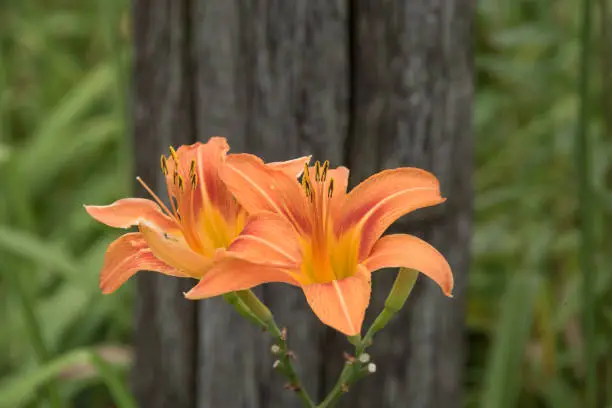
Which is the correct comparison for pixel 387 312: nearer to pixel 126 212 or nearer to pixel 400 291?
pixel 400 291

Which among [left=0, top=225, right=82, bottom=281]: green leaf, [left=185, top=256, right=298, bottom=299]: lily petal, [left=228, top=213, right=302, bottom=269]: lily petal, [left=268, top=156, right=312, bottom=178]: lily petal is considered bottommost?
[left=0, top=225, right=82, bottom=281]: green leaf

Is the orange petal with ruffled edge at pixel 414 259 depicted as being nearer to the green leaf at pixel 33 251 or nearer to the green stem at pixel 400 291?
the green stem at pixel 400 291

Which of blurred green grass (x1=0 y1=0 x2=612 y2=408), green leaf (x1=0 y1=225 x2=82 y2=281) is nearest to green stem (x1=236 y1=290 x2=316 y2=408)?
blurred green grass (x1=0 y1=0 x2=612 y2=408)

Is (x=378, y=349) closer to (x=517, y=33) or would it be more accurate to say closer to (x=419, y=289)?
(x=419, y=289)

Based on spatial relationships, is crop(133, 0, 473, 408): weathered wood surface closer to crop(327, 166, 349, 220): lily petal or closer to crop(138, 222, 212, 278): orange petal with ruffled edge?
crop(327, 166, 349, 220): lily petal

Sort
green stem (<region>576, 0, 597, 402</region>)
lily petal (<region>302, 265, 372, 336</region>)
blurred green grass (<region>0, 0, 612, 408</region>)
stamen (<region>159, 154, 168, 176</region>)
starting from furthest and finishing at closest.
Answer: blurred green grass (<region>0, 0, 612, 408</region>), green stem (<region>576, 0, 597, 402</region>), stamen (<region>159, 154, 168, 176</region>), lily petal (<region>302, 265, 372, 336</region>)

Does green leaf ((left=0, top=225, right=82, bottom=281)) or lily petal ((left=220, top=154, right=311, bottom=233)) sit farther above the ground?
lily petal ((left=220, top=154, right=311, bottom=233))
